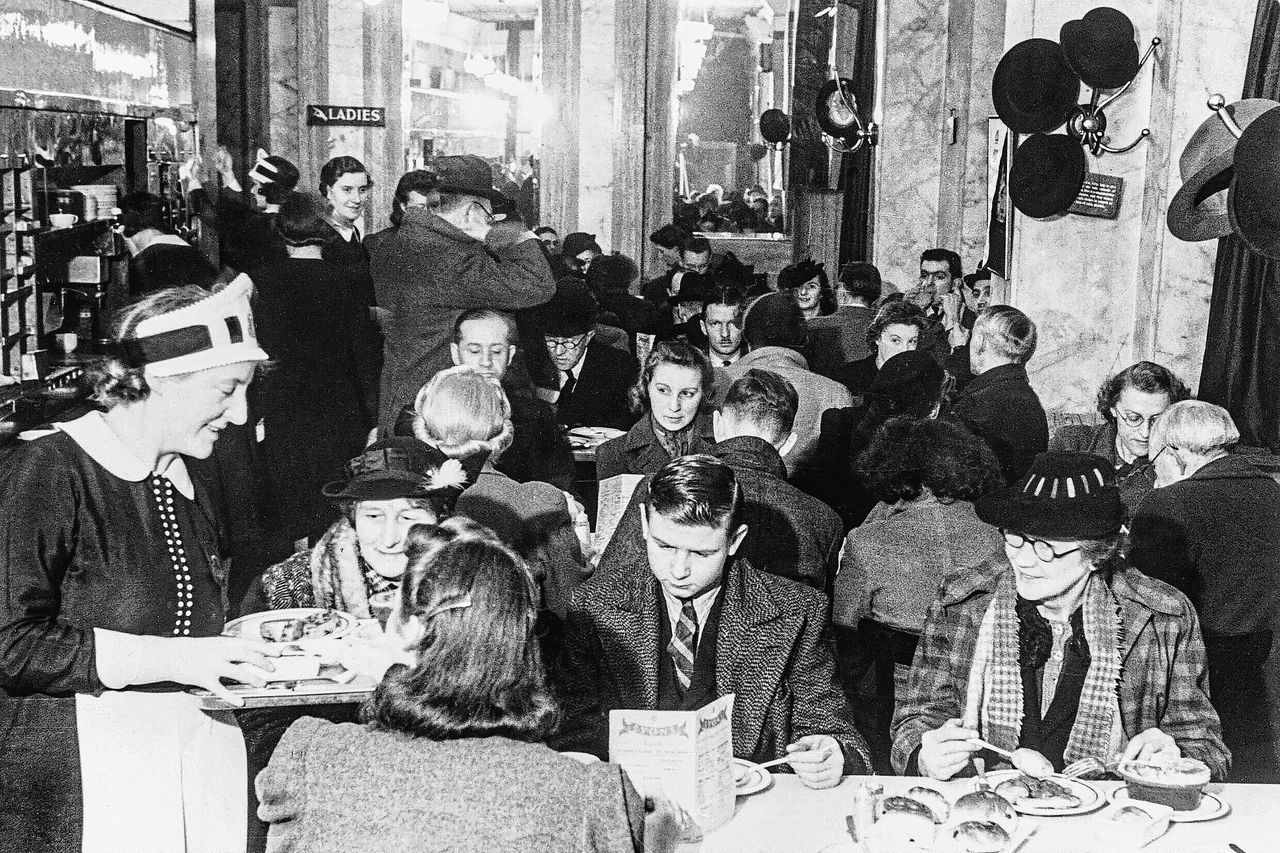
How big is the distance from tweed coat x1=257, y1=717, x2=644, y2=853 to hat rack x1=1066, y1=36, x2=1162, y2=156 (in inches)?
210

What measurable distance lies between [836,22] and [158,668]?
35.8 feet

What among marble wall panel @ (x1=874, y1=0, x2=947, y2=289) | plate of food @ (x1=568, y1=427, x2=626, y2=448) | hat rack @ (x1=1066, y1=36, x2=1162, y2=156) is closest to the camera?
plate of food @ (x1=568, y1=427, x2=626, y2=448)

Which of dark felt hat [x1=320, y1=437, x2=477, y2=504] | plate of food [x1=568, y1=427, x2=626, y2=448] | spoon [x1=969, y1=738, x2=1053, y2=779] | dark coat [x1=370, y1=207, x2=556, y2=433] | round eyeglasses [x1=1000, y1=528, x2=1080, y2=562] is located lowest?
spoon [x1=969, y1=738, x2=1053, y2=779]

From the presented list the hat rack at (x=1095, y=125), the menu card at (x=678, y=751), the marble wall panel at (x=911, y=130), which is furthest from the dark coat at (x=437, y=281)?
the marble wall panel at (x=911, y=130)

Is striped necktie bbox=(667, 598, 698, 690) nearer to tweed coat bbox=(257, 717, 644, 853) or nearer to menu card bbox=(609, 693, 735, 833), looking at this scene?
menu card bbox=(609, 693, 735, 833)

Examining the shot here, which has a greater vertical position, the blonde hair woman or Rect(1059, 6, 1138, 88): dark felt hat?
Rect(1059, 6, 1138, 88): dark felt hat

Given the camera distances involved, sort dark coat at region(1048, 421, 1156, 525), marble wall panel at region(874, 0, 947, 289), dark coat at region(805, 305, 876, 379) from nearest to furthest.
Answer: dark coat at region(1048, 421, 1156, 525), dark coat at region(805, 305, 876, 379), marble wall panel at region(874, 0, 947, 289)

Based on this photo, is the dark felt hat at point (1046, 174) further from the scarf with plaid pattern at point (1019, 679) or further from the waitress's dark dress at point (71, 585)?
the waitress's dark dress at point (71, 585)

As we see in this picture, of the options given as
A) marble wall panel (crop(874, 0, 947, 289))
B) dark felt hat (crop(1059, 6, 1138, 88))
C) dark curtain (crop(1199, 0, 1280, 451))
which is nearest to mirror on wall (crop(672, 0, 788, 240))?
marble wall panel (crop(874, 0, 947, 289))

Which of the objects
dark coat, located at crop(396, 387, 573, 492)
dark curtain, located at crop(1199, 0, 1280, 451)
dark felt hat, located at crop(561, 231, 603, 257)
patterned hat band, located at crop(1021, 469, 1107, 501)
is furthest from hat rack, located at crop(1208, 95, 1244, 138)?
dark felt hat, located at crop(561, 231, 603, 257)

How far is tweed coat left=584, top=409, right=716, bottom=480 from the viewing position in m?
4.98

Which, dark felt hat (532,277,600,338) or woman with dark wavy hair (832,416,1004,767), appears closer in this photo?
woman with dark wavy hair (832,416,1004,767)

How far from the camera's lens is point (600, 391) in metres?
6.79

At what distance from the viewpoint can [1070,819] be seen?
2803 millimetres
